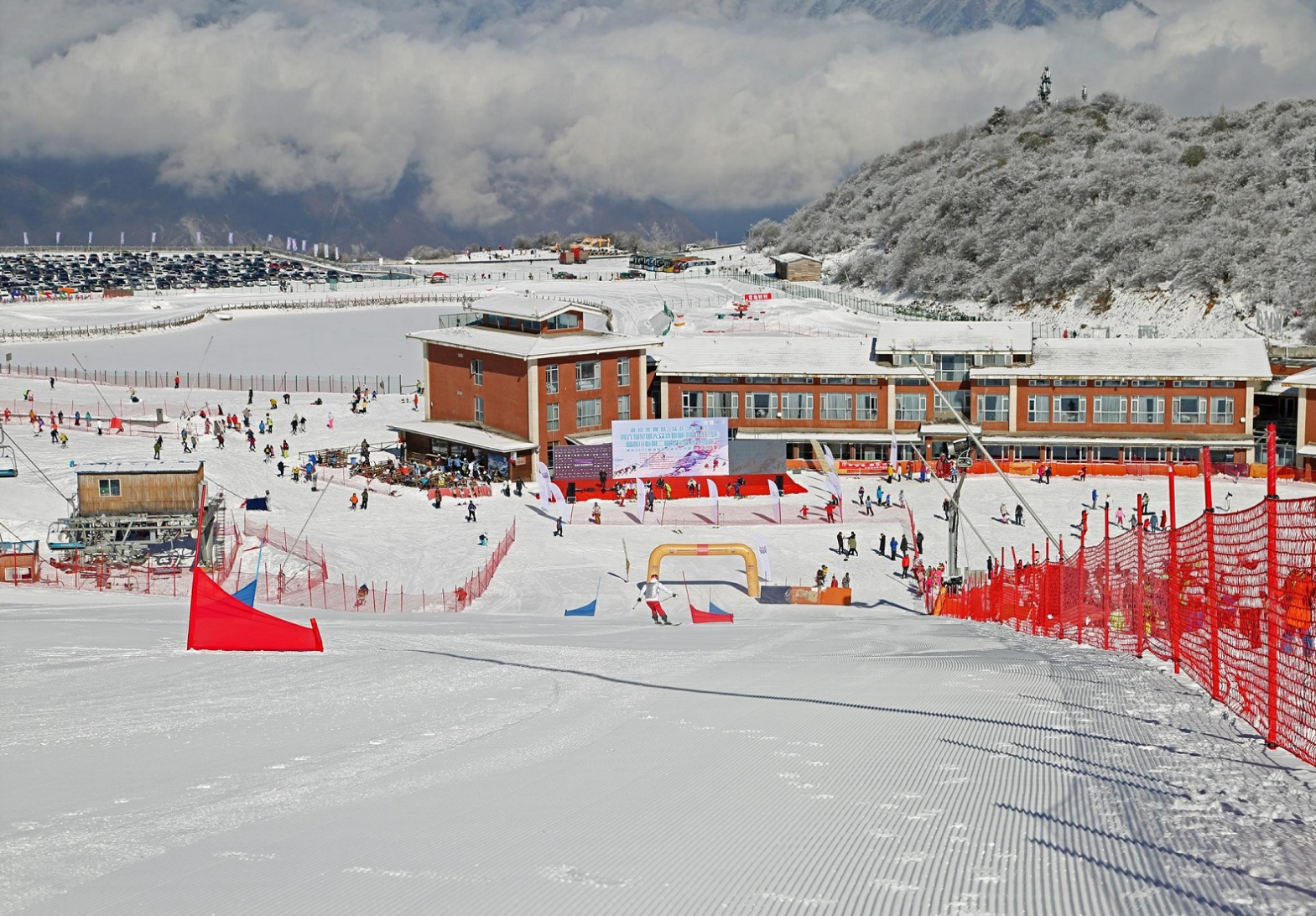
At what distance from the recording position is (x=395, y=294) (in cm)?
13462

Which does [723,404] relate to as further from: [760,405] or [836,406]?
[836,406]

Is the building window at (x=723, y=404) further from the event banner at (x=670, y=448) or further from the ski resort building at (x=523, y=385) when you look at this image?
the event banner at (x=670, y=448)

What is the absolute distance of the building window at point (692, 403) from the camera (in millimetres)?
58531

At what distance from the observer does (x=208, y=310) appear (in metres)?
115

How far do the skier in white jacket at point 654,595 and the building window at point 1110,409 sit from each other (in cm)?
2703

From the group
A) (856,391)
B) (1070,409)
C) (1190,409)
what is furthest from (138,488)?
(1190,409)

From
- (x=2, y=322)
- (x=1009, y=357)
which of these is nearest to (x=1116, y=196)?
(x=1009, y=357)

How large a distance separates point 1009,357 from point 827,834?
51485 millimetres

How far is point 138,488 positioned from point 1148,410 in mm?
36955

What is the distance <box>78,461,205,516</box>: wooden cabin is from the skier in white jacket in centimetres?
1301

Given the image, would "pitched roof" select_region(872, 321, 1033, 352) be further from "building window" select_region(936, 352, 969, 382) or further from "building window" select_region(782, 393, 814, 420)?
"building window" select_region(782, 393, 814, 420)

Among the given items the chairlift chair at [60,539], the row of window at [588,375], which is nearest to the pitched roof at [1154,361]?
the row of window at [588,375]

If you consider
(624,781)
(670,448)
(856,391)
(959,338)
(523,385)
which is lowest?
(624,781)

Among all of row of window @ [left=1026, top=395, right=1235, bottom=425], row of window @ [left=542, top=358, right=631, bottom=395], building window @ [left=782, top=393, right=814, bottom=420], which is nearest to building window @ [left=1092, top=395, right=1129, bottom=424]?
row of window @ [left=1026, top=395, right=1235, bottom=425]
